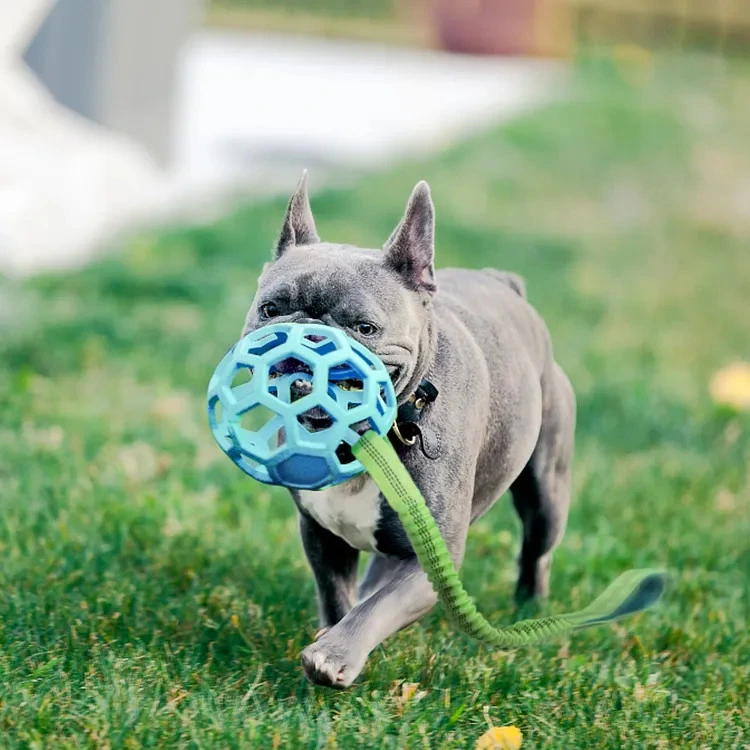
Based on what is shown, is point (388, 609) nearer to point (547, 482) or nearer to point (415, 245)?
point (415, 245)

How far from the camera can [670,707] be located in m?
3.52

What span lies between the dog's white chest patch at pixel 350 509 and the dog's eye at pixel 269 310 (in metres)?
0.46

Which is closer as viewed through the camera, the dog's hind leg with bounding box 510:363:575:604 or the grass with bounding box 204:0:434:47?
the dog's hind leg with bounding box 510:363:575:604

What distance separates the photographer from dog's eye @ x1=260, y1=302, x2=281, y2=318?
318 centimetres

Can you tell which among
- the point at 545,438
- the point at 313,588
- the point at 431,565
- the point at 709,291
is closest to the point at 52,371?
the point at 313,588

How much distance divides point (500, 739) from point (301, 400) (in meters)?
1.02

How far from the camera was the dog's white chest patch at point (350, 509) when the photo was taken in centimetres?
328

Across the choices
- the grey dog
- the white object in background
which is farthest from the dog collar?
the white object in background

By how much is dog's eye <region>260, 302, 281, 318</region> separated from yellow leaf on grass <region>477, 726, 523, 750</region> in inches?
45.3

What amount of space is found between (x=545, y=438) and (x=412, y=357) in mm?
903

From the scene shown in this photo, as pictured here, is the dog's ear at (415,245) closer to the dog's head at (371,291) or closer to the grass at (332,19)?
the dog's head at (371,291)

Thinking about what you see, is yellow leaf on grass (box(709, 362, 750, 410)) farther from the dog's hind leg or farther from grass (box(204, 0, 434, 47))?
grass (box(204, 0, 434, 47))

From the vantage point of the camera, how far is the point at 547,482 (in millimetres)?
4016

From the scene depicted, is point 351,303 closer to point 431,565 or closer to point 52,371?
point 431,565
